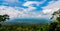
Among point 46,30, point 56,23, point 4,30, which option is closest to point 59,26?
point 56,23

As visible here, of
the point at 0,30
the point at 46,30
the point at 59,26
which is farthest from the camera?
the point at 0,30

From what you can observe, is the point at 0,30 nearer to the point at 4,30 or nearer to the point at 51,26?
the point at 4,30

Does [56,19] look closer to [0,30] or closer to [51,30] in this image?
[51,30]

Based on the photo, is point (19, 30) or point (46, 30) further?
point (19, 30)

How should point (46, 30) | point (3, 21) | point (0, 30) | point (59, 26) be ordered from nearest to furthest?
1. point (59, 26)
2. point (46, 30)
3. point (0, 30)
4. point (3, 21)

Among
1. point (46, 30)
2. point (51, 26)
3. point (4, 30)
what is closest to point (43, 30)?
point (46, 30)

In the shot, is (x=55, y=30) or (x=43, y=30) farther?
(x=43, y=30)

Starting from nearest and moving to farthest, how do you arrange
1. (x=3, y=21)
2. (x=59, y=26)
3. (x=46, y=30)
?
(x=59, y=26) < (x=46, y=30) < (x=3, y=21)

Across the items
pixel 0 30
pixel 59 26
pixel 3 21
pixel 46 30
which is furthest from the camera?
pixel 3 21

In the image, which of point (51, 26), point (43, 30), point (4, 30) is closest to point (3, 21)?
point (4, 30)
